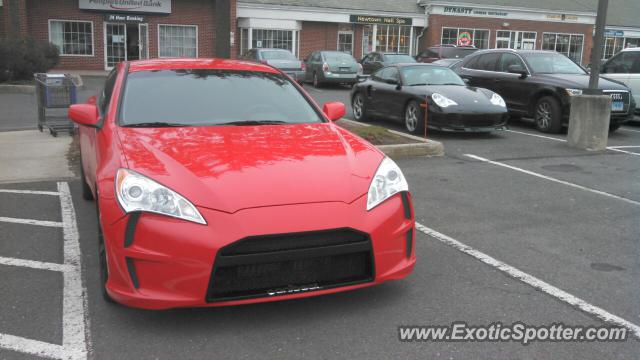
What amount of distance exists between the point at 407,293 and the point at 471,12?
35829 mm

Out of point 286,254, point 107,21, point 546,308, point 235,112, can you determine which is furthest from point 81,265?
point 107,21

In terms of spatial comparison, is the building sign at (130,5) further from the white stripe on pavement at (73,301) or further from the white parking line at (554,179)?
the white stripe on pavement at (73,301)

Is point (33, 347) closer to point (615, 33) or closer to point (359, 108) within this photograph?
point (359, 108)

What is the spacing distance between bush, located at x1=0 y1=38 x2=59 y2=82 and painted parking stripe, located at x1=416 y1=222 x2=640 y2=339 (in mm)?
18261

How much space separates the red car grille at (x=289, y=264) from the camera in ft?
11.1

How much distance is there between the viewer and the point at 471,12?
37344 mm

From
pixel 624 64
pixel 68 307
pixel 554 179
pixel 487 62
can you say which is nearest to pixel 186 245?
pixel 68 307

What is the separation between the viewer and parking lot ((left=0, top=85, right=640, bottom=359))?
135 inches

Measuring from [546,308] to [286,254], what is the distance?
1747mm

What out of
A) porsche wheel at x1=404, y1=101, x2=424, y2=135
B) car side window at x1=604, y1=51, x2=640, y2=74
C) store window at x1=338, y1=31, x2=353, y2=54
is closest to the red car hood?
porsche wheel at x1=404, y1=101, x2=424, y2=135

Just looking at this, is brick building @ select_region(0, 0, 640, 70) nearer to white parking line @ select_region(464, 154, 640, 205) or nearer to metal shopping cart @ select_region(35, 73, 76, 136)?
metal shopping cart @ select_region(35, 73, 76, 136)

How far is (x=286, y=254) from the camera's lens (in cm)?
344

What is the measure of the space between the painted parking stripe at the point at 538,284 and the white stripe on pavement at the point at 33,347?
303cm

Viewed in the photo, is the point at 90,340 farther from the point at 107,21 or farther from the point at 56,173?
the point at 107,21
